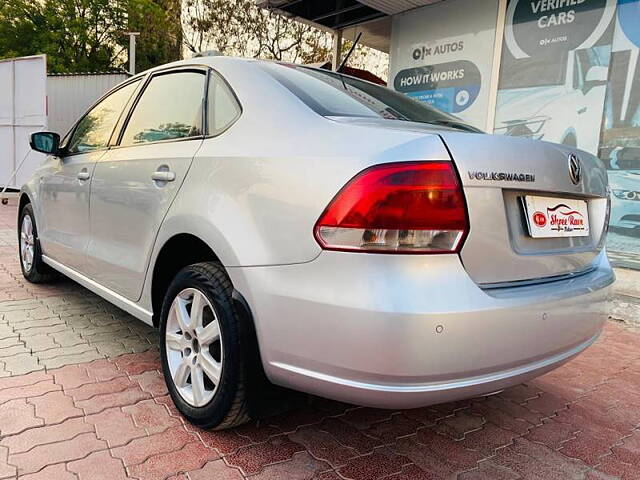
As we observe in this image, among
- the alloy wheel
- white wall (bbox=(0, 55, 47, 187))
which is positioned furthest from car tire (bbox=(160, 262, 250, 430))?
white wall (bbox=(0, 55, 47, 187))

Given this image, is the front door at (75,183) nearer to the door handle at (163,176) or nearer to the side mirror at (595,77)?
the door handle at (163,176)

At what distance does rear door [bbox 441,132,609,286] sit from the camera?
5.36ft

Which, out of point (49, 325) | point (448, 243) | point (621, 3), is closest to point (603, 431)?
point (448, 243)

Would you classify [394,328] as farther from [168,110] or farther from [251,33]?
[251,33]

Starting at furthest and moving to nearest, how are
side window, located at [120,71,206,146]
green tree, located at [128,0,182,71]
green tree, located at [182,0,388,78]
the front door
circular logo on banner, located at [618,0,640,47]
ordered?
green tree, located at [128,0,182,71] < green tree, located at [182,0,388,78] < circular logo on banner, located at [618,0,640,47] < the front door < side window, located at [120,71,206,146]

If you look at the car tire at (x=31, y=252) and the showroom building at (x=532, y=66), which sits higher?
the showroom building at (x=532, y=66)

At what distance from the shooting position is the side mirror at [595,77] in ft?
16.7

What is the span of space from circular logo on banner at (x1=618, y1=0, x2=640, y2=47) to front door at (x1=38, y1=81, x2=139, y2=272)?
4.63 m

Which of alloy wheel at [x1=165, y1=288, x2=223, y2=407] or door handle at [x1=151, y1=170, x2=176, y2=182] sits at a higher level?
door handle at [x1=151, y1=170, x2=176, y2=182]

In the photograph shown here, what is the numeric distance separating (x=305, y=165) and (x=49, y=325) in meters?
2.51

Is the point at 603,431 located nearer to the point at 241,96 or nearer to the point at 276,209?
the point at 276,209

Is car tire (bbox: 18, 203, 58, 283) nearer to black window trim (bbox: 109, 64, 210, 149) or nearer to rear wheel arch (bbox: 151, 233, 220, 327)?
black window trim (bbox: 109, 64, 210, 149)

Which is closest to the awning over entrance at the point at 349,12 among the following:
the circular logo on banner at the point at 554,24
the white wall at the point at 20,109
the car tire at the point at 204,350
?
the circular logo on banner at the point at 554,24

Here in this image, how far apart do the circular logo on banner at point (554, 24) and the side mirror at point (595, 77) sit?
269 mm
